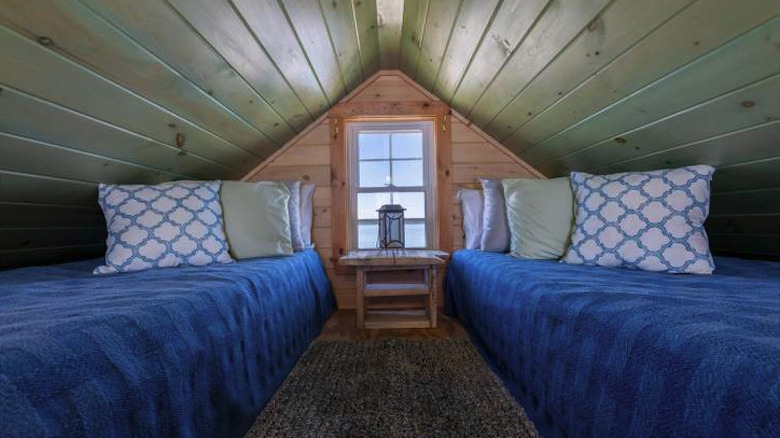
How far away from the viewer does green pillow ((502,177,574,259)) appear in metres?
1.83

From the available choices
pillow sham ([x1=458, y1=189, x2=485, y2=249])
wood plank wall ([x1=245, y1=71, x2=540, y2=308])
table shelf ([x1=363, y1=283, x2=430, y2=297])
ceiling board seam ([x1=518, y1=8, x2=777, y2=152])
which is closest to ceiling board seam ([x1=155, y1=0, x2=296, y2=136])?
wood plank wall ([x1=245, y1=71, x2=540, y2=308])

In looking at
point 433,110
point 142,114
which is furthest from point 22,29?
point 433,110

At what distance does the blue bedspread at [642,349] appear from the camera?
53 cm

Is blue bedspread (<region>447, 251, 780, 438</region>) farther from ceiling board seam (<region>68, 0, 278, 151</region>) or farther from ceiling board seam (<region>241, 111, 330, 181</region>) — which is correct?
ceiling board seam (<region>241, 111, 330, 181</region>)

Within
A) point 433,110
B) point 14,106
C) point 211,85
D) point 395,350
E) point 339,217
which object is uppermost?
point 433,110

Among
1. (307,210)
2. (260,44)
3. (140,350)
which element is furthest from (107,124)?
(307,210)

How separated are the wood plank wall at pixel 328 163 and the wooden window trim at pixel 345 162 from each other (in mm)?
38

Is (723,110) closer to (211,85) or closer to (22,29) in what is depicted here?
(211,85)

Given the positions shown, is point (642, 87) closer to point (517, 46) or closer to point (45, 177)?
point (517, 46)

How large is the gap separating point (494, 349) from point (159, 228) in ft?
5.03

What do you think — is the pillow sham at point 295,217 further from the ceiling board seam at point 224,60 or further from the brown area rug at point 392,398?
the brown area rug at point 392,398

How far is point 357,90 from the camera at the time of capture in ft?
9.12

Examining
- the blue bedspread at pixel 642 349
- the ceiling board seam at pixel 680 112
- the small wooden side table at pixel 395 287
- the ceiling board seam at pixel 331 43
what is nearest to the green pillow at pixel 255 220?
the small wooden side table at pixel 395 287

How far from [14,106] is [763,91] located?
6.86 ft
